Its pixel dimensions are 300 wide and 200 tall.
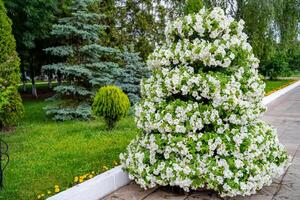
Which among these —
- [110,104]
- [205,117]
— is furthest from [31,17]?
[205,117]

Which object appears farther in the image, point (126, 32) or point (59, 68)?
point (126, 32)

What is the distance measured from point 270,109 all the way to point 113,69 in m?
5.25

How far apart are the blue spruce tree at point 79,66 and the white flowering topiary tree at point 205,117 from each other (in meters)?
5.58

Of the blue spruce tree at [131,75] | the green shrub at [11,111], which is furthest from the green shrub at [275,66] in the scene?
the green shrub at [11,111]

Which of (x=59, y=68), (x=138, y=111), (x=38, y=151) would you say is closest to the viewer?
(x=138, y=111)

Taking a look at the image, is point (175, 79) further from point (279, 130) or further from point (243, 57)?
point (279, 130)

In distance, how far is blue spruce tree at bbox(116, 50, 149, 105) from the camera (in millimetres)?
11422

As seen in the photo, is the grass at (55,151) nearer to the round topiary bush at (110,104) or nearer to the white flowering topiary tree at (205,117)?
the round topiary bush at (110,104)

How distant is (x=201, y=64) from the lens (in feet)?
14.2

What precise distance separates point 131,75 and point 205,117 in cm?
772

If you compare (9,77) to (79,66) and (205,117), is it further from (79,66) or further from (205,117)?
(205,117)

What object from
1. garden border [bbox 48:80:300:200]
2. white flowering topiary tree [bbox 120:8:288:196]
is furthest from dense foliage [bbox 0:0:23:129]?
white flowering topiary tree [bbox 120:8:288:196]

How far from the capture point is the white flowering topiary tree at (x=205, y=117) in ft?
13.1

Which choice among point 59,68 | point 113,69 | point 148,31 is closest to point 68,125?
point 59,68
